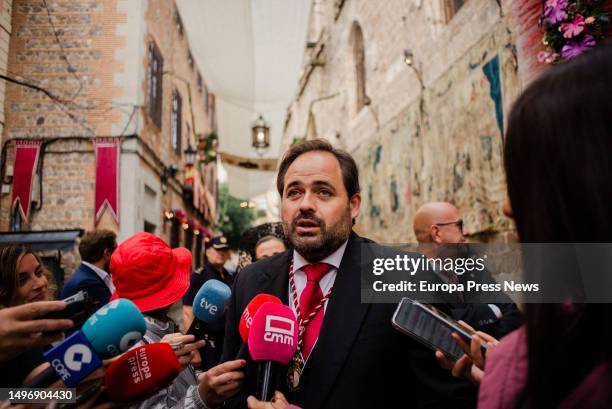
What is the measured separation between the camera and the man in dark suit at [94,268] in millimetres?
3895

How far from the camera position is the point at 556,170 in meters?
0.83

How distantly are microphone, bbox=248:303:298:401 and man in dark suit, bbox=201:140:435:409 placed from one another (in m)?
0.12

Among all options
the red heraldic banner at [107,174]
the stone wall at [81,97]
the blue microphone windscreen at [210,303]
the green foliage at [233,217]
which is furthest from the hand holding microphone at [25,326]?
the green foliage at [233,217]

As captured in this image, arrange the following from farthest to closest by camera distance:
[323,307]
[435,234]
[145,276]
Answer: [435,234], [145,276], [323,307]

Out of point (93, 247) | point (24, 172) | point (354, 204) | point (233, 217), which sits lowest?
point (93, 247)

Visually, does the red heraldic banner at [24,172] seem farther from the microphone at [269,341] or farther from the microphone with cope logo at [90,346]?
the microphone at [269,341]

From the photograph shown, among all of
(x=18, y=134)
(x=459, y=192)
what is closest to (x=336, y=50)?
(x=459, y=192)

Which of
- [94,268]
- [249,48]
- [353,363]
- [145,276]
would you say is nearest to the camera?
[353,363]

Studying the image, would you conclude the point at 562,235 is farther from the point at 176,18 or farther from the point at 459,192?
the point at 176,18

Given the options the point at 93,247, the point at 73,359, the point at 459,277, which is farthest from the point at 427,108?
the point at 73,359

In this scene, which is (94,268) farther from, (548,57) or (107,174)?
(548,57)

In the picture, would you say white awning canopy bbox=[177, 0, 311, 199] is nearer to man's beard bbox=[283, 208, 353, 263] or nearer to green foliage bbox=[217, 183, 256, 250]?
man's beard bbox=[283, 208, 353, 263]

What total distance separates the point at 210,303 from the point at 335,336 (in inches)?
27.9

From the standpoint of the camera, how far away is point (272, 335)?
4.70 ft
